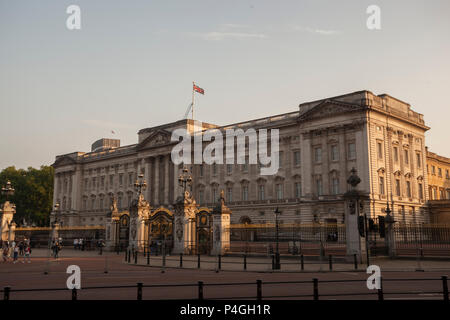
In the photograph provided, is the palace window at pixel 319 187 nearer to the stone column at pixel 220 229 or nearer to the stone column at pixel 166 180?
Answer: the stone column at pixel 220 229

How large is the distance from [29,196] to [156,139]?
39901 millimetres

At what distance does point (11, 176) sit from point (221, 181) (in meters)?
56.8

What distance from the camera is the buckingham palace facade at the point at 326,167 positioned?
177 feet

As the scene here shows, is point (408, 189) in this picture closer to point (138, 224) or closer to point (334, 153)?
point (334, 153)

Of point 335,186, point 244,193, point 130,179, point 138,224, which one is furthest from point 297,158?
point 130,179

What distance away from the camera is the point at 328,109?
5678 centimetres

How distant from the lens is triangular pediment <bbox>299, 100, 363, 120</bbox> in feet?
178

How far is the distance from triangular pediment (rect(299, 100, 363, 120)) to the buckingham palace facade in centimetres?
A: 12

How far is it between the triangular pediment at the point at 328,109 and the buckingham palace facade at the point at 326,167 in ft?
0.40

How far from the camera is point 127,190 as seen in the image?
285ft

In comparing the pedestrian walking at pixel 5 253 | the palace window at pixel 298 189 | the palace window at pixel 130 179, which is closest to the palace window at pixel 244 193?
the palace window at pixel 298 189

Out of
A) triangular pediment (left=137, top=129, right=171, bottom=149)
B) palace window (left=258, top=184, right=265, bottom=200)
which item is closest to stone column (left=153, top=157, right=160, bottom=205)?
triangular pediment (left=137, top=129, right=171, bottom=149)
